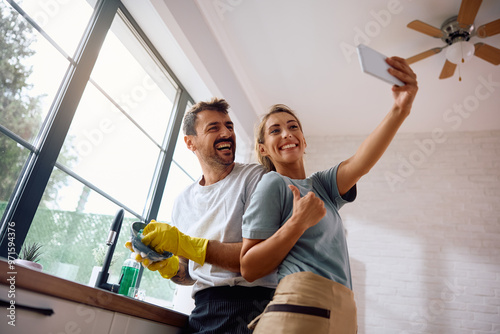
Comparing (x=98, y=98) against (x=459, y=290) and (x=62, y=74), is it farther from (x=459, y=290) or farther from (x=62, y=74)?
(x=459, y=290)

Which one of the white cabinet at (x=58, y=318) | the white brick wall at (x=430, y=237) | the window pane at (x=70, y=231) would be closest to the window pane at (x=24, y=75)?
the window pane at (x=70, y=231)

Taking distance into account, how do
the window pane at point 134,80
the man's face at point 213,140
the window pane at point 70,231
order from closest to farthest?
the man's face at point 213,140 < the window pane at point 70,231 < the window pane at point 134,80

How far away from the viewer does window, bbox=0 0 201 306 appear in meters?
1.73

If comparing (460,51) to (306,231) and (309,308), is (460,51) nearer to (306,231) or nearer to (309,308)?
(306,231)

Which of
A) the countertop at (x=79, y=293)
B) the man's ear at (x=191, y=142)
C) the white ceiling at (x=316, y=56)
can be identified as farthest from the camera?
the white ceiling at (x=316, y=56)

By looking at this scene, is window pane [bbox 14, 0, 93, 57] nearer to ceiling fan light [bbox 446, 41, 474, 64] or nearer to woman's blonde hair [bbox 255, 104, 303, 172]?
woman's blonde hair [bbox 255, 104, 303, 172]

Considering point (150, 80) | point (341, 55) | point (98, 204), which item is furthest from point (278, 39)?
point (98, 204)

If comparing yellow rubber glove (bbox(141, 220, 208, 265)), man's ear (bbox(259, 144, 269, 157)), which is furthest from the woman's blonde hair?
yellow rubber glove (bbox(141, 220, 208, 265))

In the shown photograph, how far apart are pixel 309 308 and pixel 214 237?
0.53 metres

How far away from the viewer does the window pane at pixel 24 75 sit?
5.43 ft

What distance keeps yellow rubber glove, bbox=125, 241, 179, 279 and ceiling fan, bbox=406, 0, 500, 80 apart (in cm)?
241

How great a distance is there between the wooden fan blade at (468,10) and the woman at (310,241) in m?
1.91

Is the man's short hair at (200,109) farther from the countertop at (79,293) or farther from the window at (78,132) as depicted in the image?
the countertop at (79,293)

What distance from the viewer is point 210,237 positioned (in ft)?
4.37
